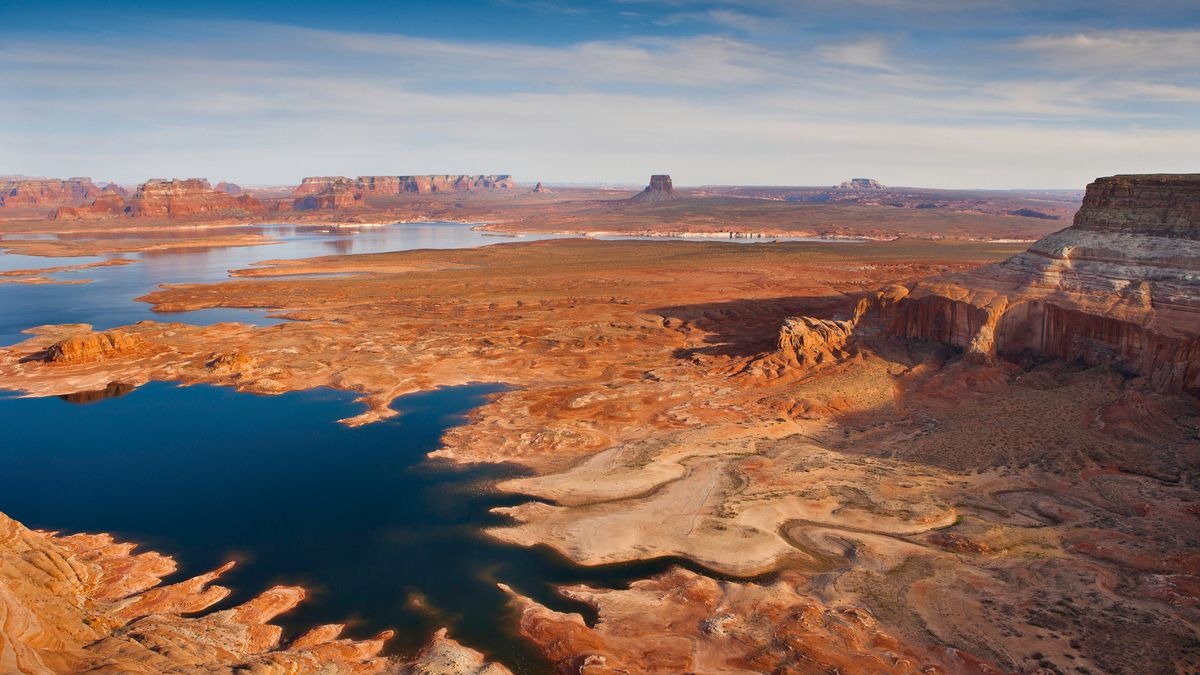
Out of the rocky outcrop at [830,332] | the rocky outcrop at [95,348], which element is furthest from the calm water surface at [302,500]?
the rocky outcrop at [830,332]

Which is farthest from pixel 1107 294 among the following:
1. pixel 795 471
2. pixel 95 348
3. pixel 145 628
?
pixel 95 348

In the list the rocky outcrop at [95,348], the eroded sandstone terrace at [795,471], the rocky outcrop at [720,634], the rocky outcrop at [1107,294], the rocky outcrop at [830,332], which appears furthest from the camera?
the rocky outcrop at [95,348]

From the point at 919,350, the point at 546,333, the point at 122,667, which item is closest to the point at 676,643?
the point at 122,667

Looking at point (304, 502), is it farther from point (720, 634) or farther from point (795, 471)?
point (795, 471)

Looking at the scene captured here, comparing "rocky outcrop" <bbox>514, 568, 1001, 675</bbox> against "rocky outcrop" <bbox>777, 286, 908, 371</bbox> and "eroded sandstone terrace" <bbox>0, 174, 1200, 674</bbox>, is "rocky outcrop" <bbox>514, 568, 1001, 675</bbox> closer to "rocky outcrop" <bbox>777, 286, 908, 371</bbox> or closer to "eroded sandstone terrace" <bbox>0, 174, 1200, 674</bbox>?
"eroded sandstone terrace" <bbox>0, 174, 1200, 674</bbox>

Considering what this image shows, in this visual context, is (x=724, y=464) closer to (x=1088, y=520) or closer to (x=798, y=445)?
(x=798, y=445)

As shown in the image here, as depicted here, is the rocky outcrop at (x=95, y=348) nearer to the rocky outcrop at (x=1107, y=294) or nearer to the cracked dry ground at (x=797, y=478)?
the cracked dry ground at (x=797, y=478)
